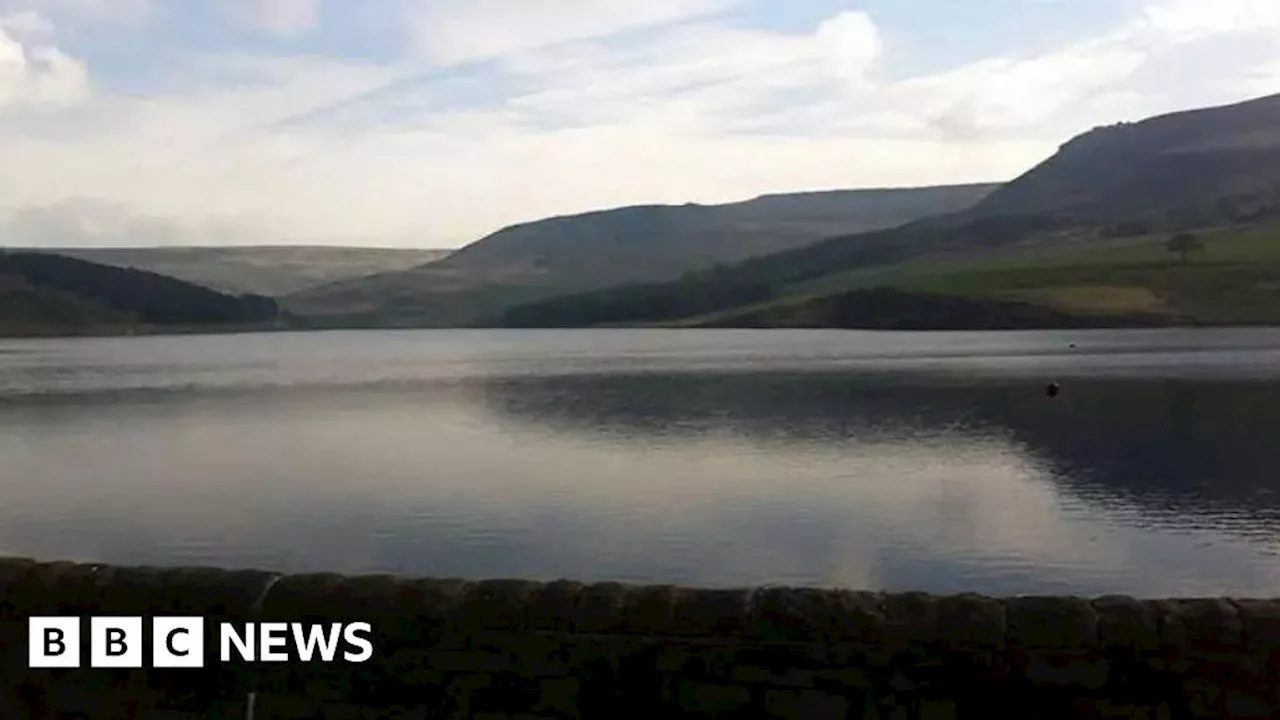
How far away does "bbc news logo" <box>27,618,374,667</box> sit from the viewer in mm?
6934

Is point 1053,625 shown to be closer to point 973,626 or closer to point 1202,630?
point 973,626

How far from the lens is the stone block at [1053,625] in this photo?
6.43m

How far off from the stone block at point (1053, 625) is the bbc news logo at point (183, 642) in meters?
3.39

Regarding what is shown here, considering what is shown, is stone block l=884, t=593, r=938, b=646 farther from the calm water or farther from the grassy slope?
the grassy slope

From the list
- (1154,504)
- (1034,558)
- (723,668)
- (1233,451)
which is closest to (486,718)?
(723,668)

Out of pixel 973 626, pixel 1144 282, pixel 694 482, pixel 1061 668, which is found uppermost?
pixel 1144 282

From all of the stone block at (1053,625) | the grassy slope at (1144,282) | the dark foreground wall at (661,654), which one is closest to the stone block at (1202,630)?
the dark foreground wall at (661,654)

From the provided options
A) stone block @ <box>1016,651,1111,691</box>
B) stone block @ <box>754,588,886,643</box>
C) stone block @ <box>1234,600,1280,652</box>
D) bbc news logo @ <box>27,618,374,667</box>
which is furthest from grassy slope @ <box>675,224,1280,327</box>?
bbc news logo @ <box>27,618,374,667</box>

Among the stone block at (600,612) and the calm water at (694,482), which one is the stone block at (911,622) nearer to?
the stone block at (600,612)

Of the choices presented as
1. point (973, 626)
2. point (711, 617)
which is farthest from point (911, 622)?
point (711, 617)

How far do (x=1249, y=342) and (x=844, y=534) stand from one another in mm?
89059

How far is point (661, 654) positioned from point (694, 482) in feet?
67.5

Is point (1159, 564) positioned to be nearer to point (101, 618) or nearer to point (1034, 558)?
point (1034, 558)

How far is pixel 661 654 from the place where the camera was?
671 cm
